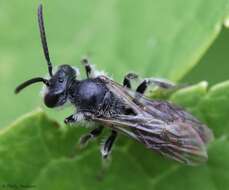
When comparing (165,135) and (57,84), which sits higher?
(57,84)

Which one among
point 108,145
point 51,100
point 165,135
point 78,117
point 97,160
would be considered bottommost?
point 97,160

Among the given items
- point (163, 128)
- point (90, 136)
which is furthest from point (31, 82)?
point (163, 128)

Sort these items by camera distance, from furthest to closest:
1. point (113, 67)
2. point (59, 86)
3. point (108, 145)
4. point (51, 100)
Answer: point (113, 67)
point (59, 86)
point (51, 100)
point (108, 145)

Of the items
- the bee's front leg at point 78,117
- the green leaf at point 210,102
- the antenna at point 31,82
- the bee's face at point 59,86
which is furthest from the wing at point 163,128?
the antenna at point 31,82

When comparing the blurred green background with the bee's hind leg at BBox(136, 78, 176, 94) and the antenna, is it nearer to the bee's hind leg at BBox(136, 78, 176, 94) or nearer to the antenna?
the bee's hind leg at BBox(136, 78, 176, 94)

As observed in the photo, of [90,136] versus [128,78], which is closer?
[90,136]

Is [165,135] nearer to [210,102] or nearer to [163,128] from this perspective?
[163,128]

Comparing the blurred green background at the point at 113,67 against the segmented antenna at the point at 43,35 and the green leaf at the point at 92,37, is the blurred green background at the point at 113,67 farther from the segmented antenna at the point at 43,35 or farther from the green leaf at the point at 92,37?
the segmented antenna at the point at 43,35

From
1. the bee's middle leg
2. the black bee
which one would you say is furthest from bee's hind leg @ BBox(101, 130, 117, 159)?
the bee's middle leg
